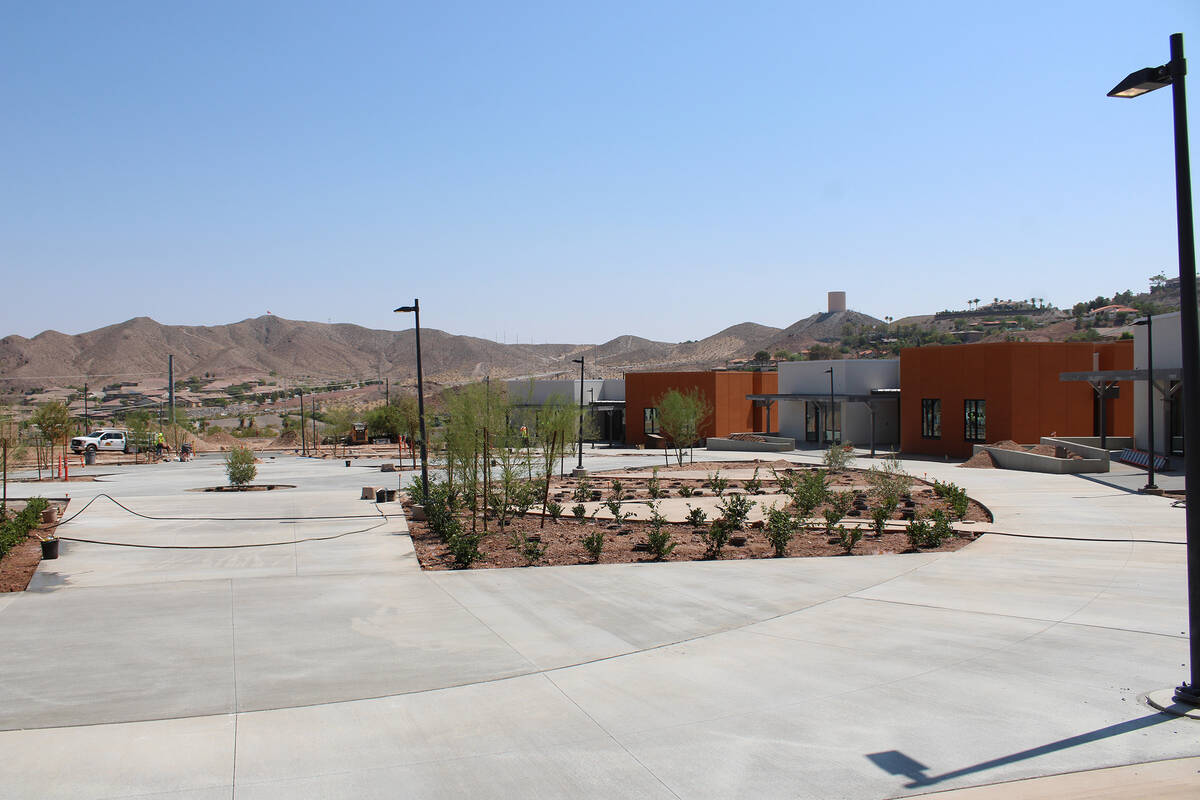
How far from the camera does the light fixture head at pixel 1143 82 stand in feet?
22.4

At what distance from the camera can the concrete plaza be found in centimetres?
576

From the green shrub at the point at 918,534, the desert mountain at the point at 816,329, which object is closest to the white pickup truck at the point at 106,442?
the green shrub at the point at 918,534

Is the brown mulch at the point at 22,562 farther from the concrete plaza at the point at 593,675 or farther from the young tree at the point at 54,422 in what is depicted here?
the young tree at the point at 54,422

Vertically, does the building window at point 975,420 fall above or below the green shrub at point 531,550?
above

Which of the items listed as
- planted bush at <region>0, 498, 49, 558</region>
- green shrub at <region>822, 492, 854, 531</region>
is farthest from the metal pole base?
planted bush at <region>0, 498, 49, 558</region>

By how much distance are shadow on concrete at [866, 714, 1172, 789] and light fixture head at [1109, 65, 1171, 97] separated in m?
5.00

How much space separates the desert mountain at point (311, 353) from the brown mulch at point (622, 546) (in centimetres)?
9837

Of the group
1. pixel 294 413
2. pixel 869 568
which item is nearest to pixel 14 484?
pixel 869 568

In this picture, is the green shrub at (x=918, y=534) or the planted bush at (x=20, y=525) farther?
the green shrub at (x=918, y=534)

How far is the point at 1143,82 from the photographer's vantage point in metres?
6.91

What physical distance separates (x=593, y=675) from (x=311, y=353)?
150905mm

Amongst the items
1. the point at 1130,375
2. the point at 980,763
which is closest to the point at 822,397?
the point at 1130,375

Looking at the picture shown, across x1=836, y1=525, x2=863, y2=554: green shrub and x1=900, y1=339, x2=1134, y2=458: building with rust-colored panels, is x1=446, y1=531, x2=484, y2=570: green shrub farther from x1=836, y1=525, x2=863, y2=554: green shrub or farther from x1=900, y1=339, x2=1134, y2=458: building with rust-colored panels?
x1=900, y1=339, x2=1134, y2=458: building with rust-colored panels

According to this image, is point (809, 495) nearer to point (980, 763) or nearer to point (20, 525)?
point (980, 763)
